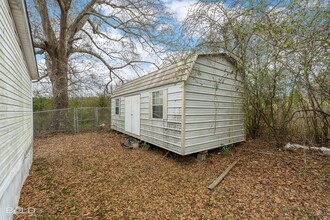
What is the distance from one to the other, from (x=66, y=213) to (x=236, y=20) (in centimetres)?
505

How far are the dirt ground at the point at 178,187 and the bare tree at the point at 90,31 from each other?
18.5 ft

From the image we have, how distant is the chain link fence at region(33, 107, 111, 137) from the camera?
8391 mm

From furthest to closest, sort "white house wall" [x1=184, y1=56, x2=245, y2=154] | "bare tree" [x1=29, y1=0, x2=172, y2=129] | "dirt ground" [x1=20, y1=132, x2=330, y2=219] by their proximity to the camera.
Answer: "bare tree" [x1=29, y1=0, x2=172, y2=129] < "white house wall" [x1=184, y1=56, x2=245, y2=154] < "dirt ground" [x1=20, y1=132, x2=330, y2=219]

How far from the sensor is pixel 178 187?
11.1 ft

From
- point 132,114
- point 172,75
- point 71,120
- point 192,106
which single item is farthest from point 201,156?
point 71,120

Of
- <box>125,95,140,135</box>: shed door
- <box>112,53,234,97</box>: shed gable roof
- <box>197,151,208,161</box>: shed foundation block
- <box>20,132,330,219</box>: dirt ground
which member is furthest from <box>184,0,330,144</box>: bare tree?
<box>125,95,140,135</box>: shed door

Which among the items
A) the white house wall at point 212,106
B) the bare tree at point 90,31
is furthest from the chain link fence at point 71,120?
the white house wall at point 212,106

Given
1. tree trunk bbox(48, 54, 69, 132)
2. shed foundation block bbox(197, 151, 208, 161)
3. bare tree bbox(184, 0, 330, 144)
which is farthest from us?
tree trunk bbox(48, 54, 69, 132)

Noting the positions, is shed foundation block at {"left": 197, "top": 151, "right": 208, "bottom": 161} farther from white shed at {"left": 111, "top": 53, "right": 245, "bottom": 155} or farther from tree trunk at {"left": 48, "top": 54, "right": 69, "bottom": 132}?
tree trunk at {"left": 48, "top": 54, "right": 69, "bottom": 132}

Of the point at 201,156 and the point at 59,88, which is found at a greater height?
the point at 59,88

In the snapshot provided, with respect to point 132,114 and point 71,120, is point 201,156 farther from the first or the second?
point 71,120

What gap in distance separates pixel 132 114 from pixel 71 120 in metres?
4.65

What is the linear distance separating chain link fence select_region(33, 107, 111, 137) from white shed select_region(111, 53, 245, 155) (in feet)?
15.3

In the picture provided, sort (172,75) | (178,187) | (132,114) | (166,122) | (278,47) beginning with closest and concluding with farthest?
(178,187) < (278,47) < (172,75) < (166,122) < (132,114)
